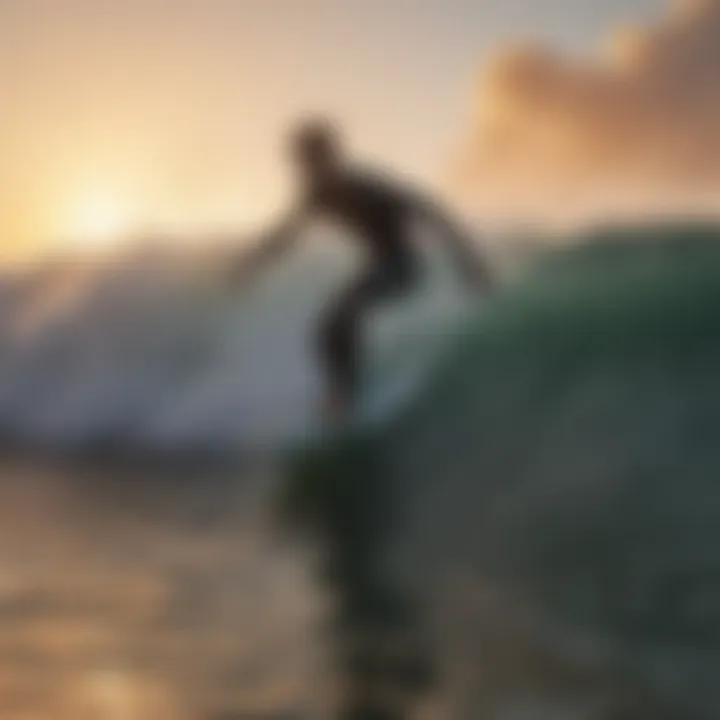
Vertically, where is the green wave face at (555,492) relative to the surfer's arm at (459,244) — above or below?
below

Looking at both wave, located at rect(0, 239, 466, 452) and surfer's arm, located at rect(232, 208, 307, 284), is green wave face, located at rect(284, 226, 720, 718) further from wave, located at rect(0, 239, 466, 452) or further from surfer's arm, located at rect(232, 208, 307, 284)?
surfer's arm, located at rect(232, 208, 307, 284)

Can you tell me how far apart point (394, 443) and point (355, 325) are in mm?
146

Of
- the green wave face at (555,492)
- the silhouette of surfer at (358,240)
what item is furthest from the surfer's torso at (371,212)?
the green wave face at (555,492)

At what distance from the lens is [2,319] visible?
1405 mm

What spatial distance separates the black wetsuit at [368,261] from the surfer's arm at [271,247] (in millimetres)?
33

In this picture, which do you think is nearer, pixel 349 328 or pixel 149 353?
pixel 349 328

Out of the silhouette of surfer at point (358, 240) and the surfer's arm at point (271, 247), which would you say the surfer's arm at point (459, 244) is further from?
the surfer's arm at point (271, 247)

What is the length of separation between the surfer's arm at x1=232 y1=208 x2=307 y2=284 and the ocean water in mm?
24

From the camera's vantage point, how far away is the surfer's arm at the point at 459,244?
132 centimetres

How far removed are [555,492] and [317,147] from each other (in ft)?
1.57

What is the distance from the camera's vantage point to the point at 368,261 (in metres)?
1.33

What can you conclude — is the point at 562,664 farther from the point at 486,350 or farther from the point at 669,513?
the point at 486,350

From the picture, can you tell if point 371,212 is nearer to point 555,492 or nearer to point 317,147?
point 317,147

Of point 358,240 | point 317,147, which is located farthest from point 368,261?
point 317,147
